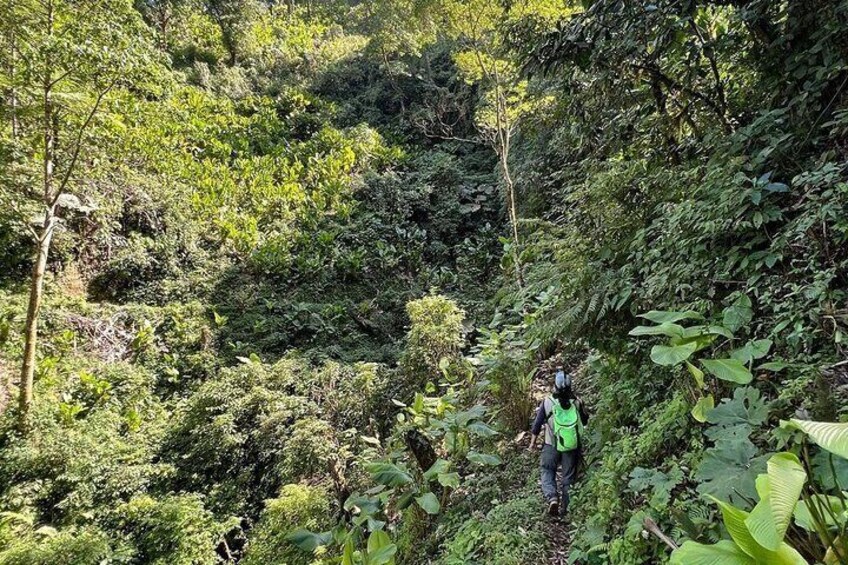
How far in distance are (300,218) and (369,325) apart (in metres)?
3.78

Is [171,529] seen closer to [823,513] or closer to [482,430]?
[482,430]

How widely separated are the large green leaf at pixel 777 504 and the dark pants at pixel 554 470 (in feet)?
7.36

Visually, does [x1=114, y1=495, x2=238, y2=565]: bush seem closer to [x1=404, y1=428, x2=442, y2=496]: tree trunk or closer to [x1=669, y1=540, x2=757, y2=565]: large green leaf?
[x1=404, y1=428, x2=442, y2=496]: tree trunk

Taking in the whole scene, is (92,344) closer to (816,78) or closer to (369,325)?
(369,325)

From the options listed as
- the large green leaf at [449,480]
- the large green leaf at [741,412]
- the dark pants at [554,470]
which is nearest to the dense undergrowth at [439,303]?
the large green leaf at [741,412]

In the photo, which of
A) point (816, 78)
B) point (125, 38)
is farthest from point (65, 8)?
point (816, 78)

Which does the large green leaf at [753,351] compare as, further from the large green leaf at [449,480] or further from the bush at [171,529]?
the bush at [171,529]

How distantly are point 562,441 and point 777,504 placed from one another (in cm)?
224

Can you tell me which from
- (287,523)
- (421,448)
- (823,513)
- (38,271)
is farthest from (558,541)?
(38,271)

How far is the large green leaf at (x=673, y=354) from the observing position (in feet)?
6.05

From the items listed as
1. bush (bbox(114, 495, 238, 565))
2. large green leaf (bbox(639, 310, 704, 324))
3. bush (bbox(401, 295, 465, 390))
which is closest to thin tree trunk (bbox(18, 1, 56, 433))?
bush (bbox(114, 495, 238, 565))

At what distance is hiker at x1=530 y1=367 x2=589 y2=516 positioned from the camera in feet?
10.3

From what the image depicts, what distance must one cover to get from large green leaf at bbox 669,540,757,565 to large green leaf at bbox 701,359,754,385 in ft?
2.72

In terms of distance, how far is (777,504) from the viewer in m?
0.99
